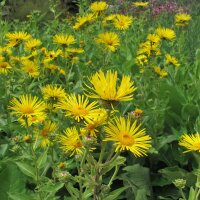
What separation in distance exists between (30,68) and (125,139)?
133cm

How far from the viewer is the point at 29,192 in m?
2.03

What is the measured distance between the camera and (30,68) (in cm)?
256

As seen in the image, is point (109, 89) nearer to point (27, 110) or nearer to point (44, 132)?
point (27, 110)

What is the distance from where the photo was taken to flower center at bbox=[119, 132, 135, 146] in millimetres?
1316

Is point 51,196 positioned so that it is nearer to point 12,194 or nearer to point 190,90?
point 12,194

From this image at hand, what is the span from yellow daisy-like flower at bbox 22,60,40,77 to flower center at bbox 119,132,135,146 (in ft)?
4.13

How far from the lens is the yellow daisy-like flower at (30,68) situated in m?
2.52

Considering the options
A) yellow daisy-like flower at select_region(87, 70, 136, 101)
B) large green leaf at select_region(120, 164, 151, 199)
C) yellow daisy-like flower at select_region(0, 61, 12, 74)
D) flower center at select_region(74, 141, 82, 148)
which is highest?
yellow daisy-like flower at select_region(87, 70, 136, 101)

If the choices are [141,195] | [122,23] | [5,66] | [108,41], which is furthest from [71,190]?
[122,23]

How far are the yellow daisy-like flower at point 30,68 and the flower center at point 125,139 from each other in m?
1.26

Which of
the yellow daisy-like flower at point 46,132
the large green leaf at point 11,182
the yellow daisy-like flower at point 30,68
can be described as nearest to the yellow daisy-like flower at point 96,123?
the yellow daisy-like flower at point 46,132

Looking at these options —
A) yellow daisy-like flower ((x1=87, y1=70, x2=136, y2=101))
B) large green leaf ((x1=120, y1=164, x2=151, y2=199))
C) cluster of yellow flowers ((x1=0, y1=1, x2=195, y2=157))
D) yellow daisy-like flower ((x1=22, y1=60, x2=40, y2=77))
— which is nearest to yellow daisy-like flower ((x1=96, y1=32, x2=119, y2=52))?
cluster of yellow flowers ((x1=0, y1=1, x2=195, y2=157))

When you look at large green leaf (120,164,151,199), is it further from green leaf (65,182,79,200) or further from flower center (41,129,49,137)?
green leaf (65,182,79,200)

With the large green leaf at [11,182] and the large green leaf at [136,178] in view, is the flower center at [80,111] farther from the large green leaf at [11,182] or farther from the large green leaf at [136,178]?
the large green leaf at [136,178]
